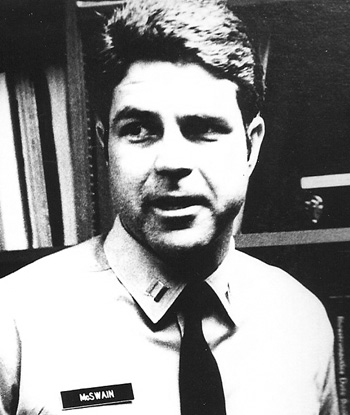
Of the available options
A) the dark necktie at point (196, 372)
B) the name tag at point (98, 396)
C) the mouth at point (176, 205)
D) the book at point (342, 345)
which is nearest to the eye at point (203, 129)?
the mouth at point (176, 205)

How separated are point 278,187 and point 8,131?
2.17 feet

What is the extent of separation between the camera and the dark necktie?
1172 millimetres

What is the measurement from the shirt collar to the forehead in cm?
30

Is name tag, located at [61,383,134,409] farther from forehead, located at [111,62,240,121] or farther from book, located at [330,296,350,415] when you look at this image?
forehead, located at [111,62,240,121]

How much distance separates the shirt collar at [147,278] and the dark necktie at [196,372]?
0.13 ft

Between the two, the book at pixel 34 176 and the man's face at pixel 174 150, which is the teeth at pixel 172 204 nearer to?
the man's face at pixel 174 150

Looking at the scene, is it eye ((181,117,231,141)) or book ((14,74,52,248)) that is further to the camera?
book ((14,74,52,248))

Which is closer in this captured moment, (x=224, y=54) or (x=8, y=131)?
(x=224, y=54)

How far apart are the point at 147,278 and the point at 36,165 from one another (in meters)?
0.38

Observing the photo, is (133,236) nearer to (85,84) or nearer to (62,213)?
(62,213)

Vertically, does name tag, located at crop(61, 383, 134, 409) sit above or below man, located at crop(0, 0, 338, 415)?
below

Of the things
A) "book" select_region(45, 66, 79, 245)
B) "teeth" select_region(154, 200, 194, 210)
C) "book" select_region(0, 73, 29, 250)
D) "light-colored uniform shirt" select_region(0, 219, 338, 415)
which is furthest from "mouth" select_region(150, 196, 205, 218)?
"book" select_region(0, 73, 29, 250)

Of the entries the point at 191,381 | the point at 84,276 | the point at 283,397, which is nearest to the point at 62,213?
the point at 84,276

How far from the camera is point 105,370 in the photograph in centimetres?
119
